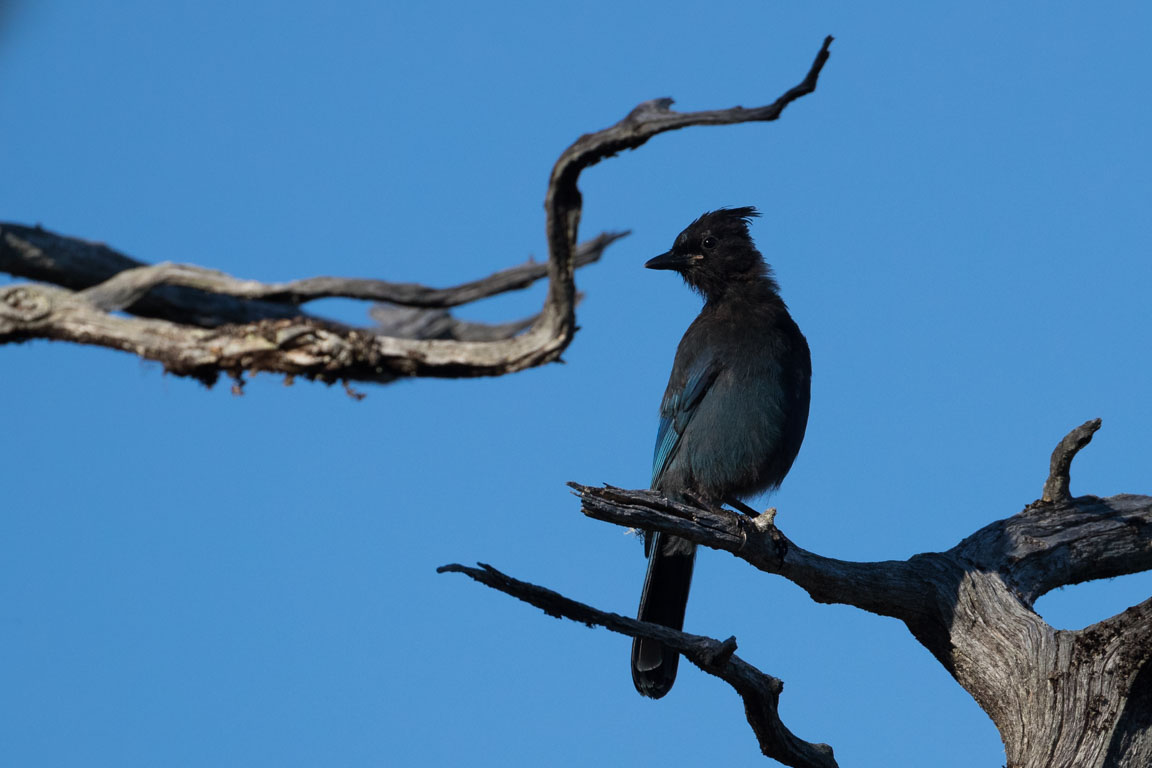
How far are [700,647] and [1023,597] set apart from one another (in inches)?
76.9

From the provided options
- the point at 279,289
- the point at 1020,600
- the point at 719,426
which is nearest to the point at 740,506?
the point at 719,426

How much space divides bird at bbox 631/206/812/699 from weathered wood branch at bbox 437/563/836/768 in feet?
3.38

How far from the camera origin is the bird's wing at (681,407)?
6.39 meters

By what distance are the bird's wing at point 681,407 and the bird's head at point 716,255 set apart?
2.43ft

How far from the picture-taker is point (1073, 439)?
18.7 ft

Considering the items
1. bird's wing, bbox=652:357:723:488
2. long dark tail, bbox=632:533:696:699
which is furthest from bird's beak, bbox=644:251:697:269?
long dark tail, bbox=632:533:696:699

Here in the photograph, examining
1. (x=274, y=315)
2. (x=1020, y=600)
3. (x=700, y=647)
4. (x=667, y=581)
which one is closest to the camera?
(x=700, y=647)

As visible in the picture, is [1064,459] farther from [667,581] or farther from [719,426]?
[667,581]

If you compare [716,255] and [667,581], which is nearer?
[667,581]

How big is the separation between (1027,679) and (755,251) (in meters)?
2.95

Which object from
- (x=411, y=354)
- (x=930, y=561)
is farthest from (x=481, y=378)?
(x=930, y=561)

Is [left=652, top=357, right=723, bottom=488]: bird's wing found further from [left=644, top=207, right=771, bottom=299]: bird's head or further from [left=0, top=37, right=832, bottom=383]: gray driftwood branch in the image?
[left=0, top=37, right=832, bottom=383]: gray driftwood branch

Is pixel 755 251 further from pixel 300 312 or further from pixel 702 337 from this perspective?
pixel 300 312

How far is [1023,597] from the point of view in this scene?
18.9 feet
